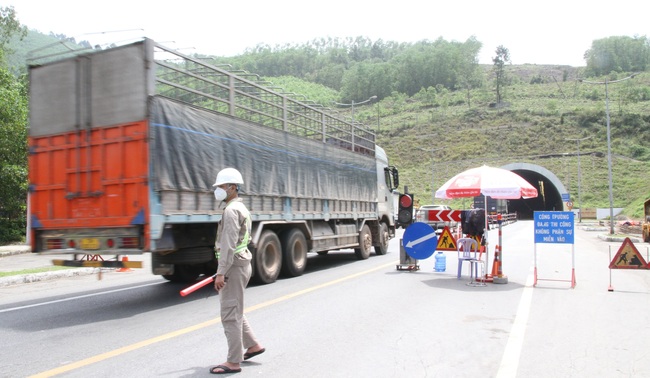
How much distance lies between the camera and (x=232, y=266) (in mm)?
4926

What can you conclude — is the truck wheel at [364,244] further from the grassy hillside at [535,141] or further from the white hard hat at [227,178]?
the grassy hillside at [535,141]

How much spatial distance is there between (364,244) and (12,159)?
57.7 feet

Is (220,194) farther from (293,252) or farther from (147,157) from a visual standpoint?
(293,252)

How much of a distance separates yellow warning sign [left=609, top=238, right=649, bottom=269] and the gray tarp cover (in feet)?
Result: 20.8

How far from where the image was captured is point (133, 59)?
7977mm

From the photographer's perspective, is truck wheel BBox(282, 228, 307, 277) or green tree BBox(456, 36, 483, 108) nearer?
truck wheel BBox(282, 228, 307, 277)

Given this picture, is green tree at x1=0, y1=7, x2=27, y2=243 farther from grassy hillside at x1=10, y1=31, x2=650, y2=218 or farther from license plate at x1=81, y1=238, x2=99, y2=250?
grassy hillside at x1=10, y1=31, x2=650, y2=218

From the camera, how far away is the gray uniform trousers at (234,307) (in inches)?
190

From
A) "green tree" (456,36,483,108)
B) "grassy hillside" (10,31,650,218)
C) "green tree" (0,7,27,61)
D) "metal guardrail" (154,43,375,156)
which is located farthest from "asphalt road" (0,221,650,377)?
"green tree" (456,36,483,108)

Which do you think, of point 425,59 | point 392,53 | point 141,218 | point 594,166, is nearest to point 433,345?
point 141,218

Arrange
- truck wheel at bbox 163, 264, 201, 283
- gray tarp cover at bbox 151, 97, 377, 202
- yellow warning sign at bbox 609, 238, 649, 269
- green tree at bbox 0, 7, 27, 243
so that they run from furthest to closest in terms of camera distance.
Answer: green tree at bbox 0, 7, 27, 243 < truck wheel at bbox 163, 264, 201, 283 < yellow warning sign at bbox 609, 238, 649, 269 < gray tarp cover at bbox 151, 97, 377, 202

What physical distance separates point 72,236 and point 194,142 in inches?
93.4

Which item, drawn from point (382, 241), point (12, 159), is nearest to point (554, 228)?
point (382, 241)

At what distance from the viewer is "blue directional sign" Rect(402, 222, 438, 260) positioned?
38.1 feet
